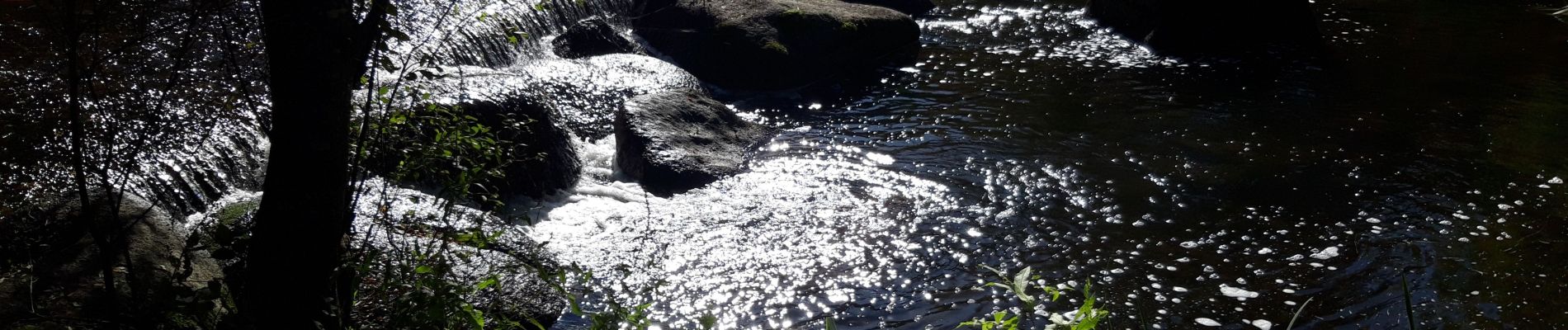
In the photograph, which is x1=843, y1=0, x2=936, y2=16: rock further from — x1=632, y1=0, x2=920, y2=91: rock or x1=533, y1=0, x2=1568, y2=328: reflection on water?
x1=533, y1=0, x2=1568, y2=328: reflection on water

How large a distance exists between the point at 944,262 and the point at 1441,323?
2.85m

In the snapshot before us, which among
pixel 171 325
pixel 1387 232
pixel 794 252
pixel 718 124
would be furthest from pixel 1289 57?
pixel 171 325

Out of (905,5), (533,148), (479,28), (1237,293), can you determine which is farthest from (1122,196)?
(905,5)

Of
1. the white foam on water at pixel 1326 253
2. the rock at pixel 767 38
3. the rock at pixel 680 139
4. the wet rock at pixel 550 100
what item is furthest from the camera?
the rock at pixel 767 38

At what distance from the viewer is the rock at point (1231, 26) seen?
43.4 ft

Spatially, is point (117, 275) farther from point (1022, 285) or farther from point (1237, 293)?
point (1237, 293)

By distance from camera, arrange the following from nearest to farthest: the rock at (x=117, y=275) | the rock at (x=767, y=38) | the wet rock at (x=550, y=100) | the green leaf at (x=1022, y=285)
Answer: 1. the green leaf at (x=1022, y=285)
2. the rock at (x=117, y=275)
3. the wet rock at (x=550, y=100)
4. the rock at (x=767, y=38)

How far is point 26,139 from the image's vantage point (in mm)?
5711

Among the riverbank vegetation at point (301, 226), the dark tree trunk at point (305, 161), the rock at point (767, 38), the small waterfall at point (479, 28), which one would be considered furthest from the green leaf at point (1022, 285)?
the rock at point (767, 38)

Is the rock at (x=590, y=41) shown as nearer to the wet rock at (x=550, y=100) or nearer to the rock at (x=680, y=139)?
the wet rock at (x=550, y=100)

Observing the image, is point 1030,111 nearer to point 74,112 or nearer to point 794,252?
point 794,252

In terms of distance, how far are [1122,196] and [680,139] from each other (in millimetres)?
3755

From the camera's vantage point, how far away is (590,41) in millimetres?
11648

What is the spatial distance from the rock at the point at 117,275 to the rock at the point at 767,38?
7217 mm
